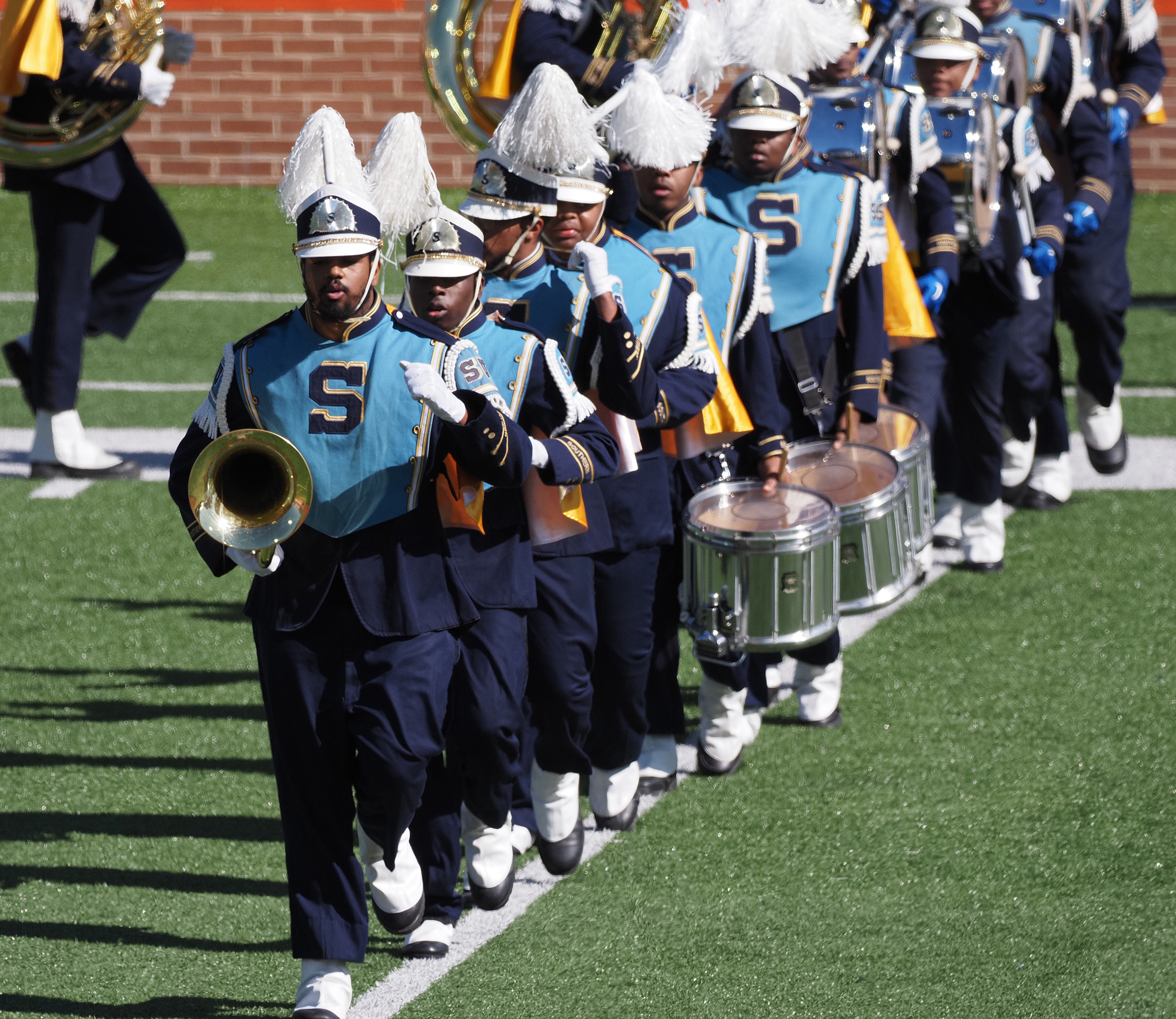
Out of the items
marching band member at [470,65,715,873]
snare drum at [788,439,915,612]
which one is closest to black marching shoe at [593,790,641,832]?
marching band member at [470,65,715,873]

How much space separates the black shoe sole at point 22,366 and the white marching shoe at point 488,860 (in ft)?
16.6

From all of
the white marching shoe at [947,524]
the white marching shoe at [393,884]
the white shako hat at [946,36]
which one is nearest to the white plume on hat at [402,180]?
the white marching shoe at [393,884]

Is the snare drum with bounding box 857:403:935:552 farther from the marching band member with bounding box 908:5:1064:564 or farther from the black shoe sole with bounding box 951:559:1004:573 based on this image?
the black shoe sole with bounding box 951:559:1004:573

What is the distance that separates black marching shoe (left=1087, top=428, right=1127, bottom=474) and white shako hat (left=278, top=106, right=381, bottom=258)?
5347mm

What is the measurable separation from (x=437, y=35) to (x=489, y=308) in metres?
3.09

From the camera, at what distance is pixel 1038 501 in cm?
912

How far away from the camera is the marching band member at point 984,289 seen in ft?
24.9

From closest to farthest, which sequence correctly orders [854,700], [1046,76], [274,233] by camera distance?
[854,700]
[1046,76]
[274,233]

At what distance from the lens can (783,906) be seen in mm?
5234

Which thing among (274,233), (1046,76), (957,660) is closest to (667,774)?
(957,660)

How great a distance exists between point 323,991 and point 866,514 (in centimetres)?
211

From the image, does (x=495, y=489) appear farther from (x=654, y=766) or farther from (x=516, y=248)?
(x=654, y=766)

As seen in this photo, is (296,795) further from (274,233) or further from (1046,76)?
(274,233)

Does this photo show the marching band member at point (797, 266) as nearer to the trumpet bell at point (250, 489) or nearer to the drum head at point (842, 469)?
the drum head at point (842, 469)
